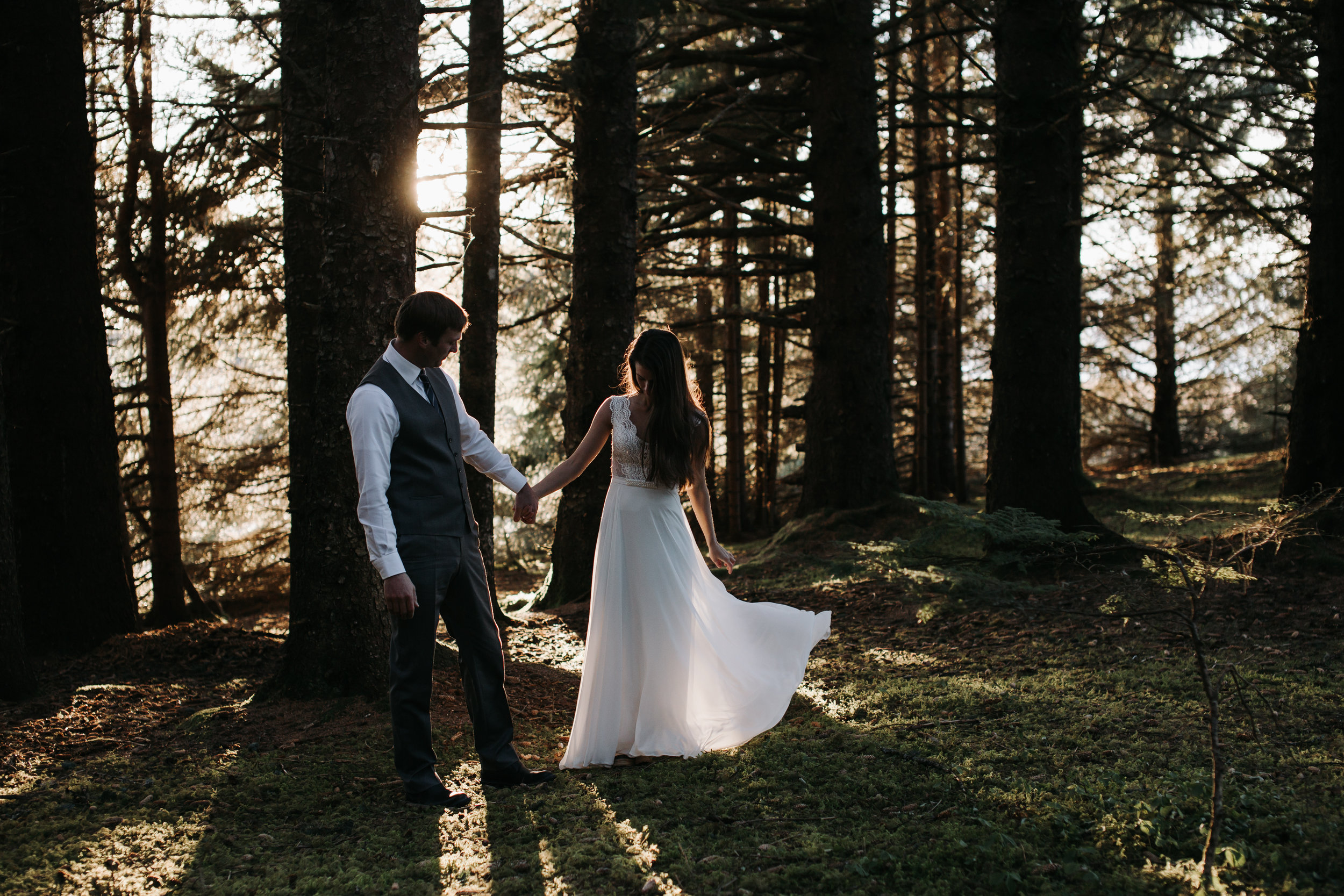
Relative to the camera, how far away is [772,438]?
18.1 metres

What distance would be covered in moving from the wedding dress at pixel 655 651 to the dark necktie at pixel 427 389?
1060 mm

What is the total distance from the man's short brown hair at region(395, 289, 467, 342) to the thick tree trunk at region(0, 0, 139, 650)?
5.13m

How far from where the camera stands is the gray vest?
387cm

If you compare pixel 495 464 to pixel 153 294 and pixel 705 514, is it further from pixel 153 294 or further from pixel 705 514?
pixel 153 294

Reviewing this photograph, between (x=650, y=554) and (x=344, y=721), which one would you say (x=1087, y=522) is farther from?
(x=344, y=721)

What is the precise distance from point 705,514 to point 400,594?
74.7 inches

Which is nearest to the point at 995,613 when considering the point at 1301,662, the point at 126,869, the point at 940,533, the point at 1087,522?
the point at 940,533

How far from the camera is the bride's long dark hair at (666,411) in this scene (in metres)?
4.69

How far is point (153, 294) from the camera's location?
10.4 m

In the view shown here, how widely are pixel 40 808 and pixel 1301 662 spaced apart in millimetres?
6663

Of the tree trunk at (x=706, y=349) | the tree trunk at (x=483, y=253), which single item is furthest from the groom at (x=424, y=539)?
the tree trunk at (x=706, y=349)

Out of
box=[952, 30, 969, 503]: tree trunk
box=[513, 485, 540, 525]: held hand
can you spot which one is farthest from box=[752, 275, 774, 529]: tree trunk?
box=[513, 485, 540, 525]: held hand

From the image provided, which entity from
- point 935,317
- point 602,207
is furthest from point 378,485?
point 935,317

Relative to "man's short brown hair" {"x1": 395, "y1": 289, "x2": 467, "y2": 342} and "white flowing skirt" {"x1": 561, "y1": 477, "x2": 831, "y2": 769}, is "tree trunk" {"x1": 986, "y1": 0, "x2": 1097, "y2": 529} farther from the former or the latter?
"man's short brown hair" {"x1": 395, "y1": 289, "x2": 467, "y2": 342}
